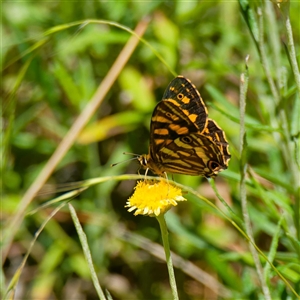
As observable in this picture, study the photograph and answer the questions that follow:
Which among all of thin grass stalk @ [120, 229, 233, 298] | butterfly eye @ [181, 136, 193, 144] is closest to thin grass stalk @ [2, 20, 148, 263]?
thin grass stalk @ [120, 229, 233, 298]

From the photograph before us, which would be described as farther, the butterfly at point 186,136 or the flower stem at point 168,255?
the butterfly at point 186,136

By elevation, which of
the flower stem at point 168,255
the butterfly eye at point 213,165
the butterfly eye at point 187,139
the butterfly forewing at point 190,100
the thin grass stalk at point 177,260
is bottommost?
the thin grass stalk at point 177,260

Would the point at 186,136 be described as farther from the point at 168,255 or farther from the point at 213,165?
the point at 168,255

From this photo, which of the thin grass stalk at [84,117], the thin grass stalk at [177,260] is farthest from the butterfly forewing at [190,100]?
the thin grass stalk at [177,260]

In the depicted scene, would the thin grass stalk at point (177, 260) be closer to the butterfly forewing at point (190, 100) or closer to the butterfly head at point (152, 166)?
the butterfly head at point (152, 166)

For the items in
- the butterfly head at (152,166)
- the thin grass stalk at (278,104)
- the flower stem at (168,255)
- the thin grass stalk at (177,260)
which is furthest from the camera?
the thin grass stalk at (177,260)

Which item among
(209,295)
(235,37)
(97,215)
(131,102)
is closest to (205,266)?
(209,295)
